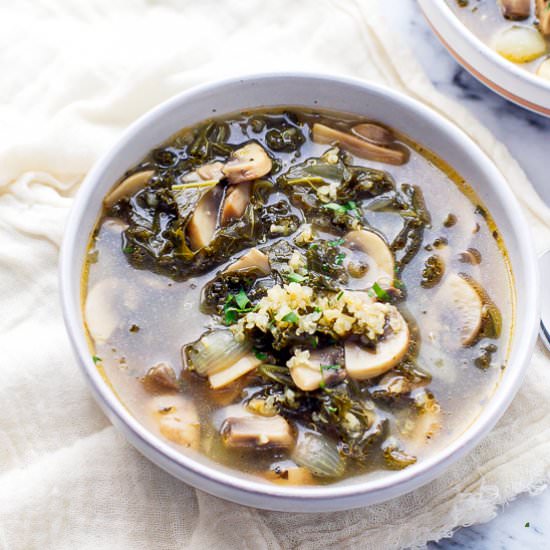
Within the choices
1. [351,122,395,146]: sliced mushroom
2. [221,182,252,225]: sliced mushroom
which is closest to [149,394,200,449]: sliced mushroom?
[221,182,252,225]: sliced mushroom

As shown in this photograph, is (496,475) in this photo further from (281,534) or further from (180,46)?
(180,46)

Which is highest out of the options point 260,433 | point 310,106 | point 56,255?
point 310,106

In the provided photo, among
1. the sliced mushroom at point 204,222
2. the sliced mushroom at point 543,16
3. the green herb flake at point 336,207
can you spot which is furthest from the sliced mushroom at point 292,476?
the sliced mushroom at point 543,16

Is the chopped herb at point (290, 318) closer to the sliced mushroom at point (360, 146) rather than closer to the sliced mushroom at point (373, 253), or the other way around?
the sliced mushroom at point (373, 253)

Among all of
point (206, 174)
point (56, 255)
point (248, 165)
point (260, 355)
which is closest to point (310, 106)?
point (248, 165)

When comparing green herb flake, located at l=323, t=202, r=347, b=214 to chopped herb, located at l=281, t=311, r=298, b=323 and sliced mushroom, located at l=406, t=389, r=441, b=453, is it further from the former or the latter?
sliced mushroom, located at l=406, t=389, r=441, b=453

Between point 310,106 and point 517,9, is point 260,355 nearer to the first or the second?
point 310,106
